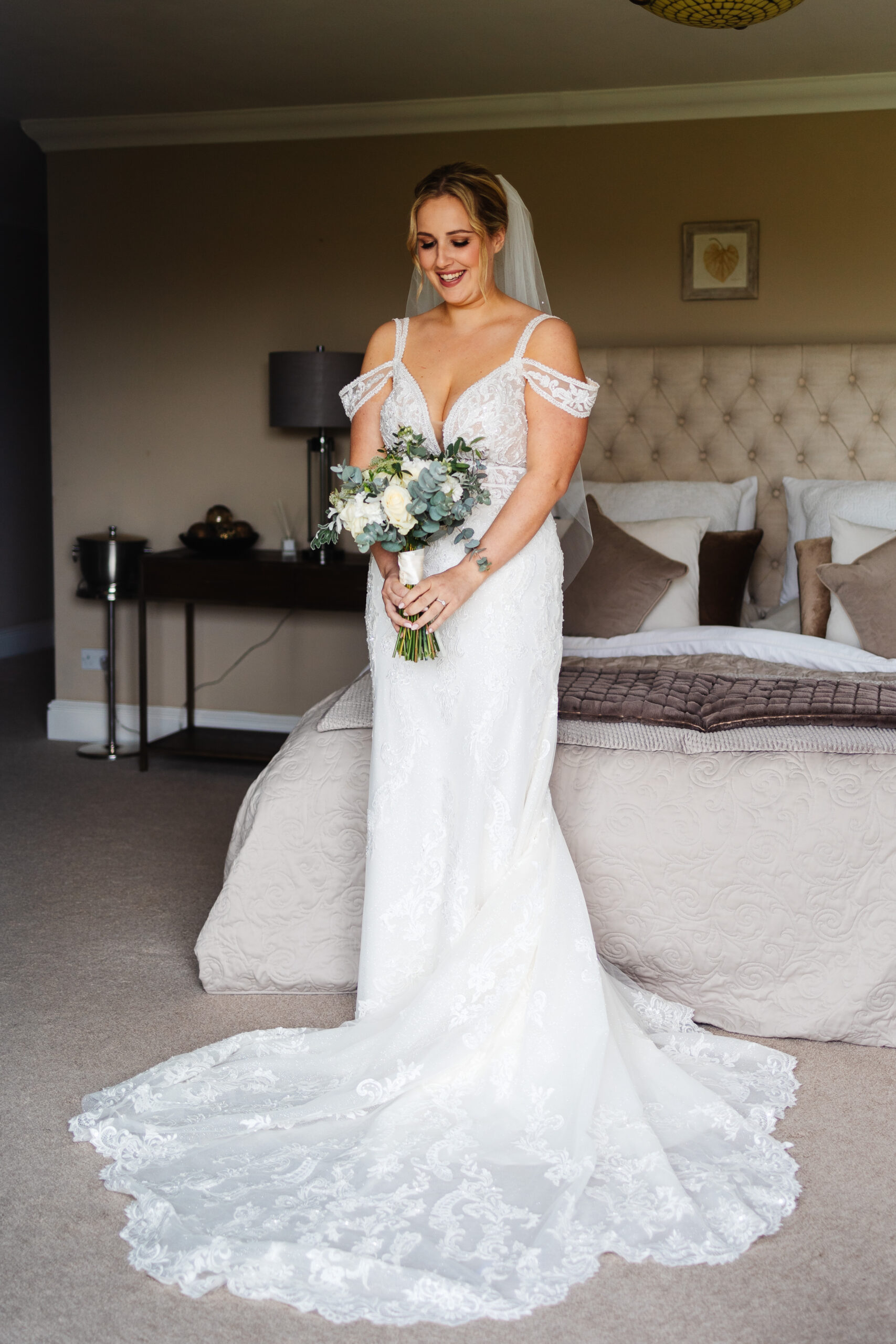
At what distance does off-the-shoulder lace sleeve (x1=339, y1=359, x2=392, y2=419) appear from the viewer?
2.47 meters

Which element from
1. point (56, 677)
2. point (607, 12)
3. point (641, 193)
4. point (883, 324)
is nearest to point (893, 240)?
point (883, 324)

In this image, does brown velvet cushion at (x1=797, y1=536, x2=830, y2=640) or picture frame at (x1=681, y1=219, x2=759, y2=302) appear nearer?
brown velvet cushion at (x1=797, y1=536, x2=830, y2=640)

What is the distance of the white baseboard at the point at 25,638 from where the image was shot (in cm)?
748

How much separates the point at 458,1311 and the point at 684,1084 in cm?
71

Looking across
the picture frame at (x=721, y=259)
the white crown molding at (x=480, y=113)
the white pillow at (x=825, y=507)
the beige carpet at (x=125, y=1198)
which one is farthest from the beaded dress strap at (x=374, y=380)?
the white crown molding at (x=480, y=113)

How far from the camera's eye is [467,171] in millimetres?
2297

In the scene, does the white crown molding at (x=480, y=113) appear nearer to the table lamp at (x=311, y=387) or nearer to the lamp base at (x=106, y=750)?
the table lamp at (x=311, y=387)

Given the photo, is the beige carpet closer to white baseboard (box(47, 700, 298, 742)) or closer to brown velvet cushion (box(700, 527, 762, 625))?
white baseboard (box(47, 700, 298, 742))

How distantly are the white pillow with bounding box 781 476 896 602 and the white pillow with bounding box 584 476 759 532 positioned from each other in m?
0.16

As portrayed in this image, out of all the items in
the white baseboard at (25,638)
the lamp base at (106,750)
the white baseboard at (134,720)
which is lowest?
the lamp base at (106,750)

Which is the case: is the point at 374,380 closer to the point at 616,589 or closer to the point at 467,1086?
the point at 467,1086

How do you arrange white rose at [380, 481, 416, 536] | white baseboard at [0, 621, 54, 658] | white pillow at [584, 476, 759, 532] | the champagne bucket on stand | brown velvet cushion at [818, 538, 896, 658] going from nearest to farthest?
white rose at [380, 481, 416, 536], brown velvet cushion at [818, 538, 896, 658], white pillow at [584, 476, 759, 532], the champagne bucket on stand, white baseboard at [0, 621, 54, 658]

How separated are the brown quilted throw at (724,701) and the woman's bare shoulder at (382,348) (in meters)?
0.88

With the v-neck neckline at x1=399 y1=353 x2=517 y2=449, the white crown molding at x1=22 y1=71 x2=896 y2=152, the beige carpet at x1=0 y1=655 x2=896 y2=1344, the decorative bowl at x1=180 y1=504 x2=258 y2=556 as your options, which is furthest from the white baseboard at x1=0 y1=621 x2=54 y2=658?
the v-neck neckline at x1=399 y1=353 x2=517 y2=449
